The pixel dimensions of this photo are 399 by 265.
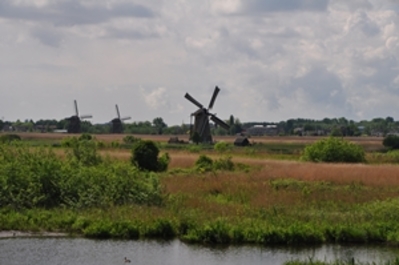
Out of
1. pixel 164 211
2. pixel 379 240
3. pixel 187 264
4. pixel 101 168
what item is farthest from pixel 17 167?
pixel 379 240

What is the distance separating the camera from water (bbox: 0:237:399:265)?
23.5 metres

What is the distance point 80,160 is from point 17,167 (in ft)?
28.5

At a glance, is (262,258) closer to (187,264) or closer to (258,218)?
(187,264)

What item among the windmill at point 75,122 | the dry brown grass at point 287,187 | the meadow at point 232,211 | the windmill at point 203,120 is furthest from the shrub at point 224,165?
the windmill at point 75,122

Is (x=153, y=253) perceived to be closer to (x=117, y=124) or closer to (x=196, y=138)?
(x=196, y=138)

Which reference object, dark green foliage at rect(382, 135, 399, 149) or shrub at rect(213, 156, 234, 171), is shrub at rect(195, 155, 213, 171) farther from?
dark green foliage at rect(382, 135, 399, 149)

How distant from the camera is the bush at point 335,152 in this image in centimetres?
6188

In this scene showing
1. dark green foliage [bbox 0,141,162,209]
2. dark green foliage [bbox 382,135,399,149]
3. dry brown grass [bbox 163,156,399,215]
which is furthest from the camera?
dark green foliage [bbox 382,135,399,149]

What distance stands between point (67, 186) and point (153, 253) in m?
10.3

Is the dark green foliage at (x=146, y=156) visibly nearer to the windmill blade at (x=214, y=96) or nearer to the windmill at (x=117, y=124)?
the windmill blade at (x=214, y=96)

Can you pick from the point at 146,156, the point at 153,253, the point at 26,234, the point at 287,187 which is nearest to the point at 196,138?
the point at 146,156

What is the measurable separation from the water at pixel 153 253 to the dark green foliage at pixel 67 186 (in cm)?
594

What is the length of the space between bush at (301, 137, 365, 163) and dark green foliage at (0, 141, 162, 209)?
28404mm

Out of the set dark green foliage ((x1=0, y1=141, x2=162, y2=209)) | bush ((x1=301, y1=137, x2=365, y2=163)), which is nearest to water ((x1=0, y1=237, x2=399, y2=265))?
dark green foliage ((x1=0, y1=141, x2=162, y2=209))
